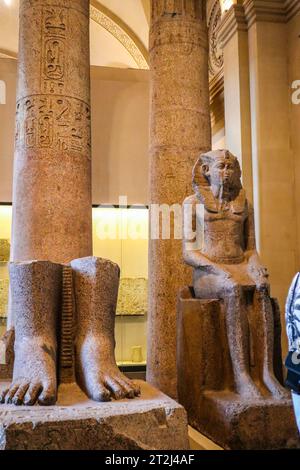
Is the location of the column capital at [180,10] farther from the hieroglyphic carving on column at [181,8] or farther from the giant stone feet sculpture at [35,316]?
the giant stone feet sculpture at [35,316]

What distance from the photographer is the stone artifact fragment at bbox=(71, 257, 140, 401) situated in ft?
11.2

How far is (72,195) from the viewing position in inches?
205

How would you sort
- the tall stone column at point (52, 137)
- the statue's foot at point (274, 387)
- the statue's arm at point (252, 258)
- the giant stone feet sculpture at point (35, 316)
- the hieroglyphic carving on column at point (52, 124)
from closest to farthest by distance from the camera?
the giant stone feet sculpture at point (35, 316) → the statue's foot at point (274, 387) → the statue's arm at point (252, 258) → the tall stone column at point (52, 137) → the hieroglyphic carving on column at point (52, 124)

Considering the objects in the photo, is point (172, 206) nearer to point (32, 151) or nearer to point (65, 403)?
point (32, 151)

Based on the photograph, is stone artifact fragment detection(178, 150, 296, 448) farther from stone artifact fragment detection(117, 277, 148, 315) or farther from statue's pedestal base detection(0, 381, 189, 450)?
stone artifact fragment detection(117, 277, 148, 315)

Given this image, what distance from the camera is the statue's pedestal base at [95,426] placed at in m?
2.76

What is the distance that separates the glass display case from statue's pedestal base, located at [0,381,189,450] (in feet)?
19.2

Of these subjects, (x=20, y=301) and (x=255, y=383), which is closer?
(x=20, y=301)

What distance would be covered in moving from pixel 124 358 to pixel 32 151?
465cm

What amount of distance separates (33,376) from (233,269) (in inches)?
78.3

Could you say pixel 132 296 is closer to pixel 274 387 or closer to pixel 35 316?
pixel 274 387

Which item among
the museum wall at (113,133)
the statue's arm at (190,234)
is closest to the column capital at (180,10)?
the museum wall at (113,133)

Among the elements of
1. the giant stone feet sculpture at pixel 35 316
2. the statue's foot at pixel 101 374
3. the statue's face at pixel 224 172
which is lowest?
the statue's foot at pixel 101 374
